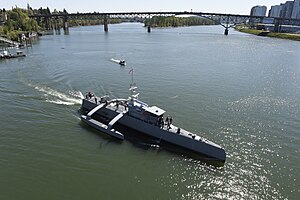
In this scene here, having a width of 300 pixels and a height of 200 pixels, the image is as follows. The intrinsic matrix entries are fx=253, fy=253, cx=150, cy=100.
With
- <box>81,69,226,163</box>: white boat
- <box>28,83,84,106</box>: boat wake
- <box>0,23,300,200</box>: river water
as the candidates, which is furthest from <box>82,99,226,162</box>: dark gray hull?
<box>28,83,84,106</box>: boat wake

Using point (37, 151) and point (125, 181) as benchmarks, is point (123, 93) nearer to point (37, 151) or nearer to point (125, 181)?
point (37, 151)

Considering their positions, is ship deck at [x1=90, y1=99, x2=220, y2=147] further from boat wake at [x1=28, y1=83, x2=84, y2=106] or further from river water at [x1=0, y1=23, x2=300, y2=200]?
boat wake at [x1=28, y1=83, x2=84, y2=106]

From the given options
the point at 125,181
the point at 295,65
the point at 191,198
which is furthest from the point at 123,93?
the point at 295,65

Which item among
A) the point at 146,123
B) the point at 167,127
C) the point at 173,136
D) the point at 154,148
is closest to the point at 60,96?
the point at 146,123

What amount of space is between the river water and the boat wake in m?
0.20

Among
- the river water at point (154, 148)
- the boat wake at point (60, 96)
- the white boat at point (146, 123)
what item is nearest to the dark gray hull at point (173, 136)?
the white boat at point (146, 123)

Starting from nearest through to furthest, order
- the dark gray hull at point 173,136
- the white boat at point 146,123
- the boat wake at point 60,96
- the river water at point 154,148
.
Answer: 1. the river water at point 154,148
2. the dark gray hull at point 173,136
3. the white boat at point 146,123
4. the boat wake at point 60,96

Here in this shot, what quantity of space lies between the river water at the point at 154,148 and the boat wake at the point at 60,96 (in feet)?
0.66

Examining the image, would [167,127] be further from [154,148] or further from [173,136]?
[154,148]

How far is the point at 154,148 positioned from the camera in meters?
36.1

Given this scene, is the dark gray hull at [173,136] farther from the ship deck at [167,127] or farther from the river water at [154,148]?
the river water at [154,148]

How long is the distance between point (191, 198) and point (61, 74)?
192 feet

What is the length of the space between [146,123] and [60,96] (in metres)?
25.0

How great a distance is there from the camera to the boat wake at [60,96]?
5175 cm
